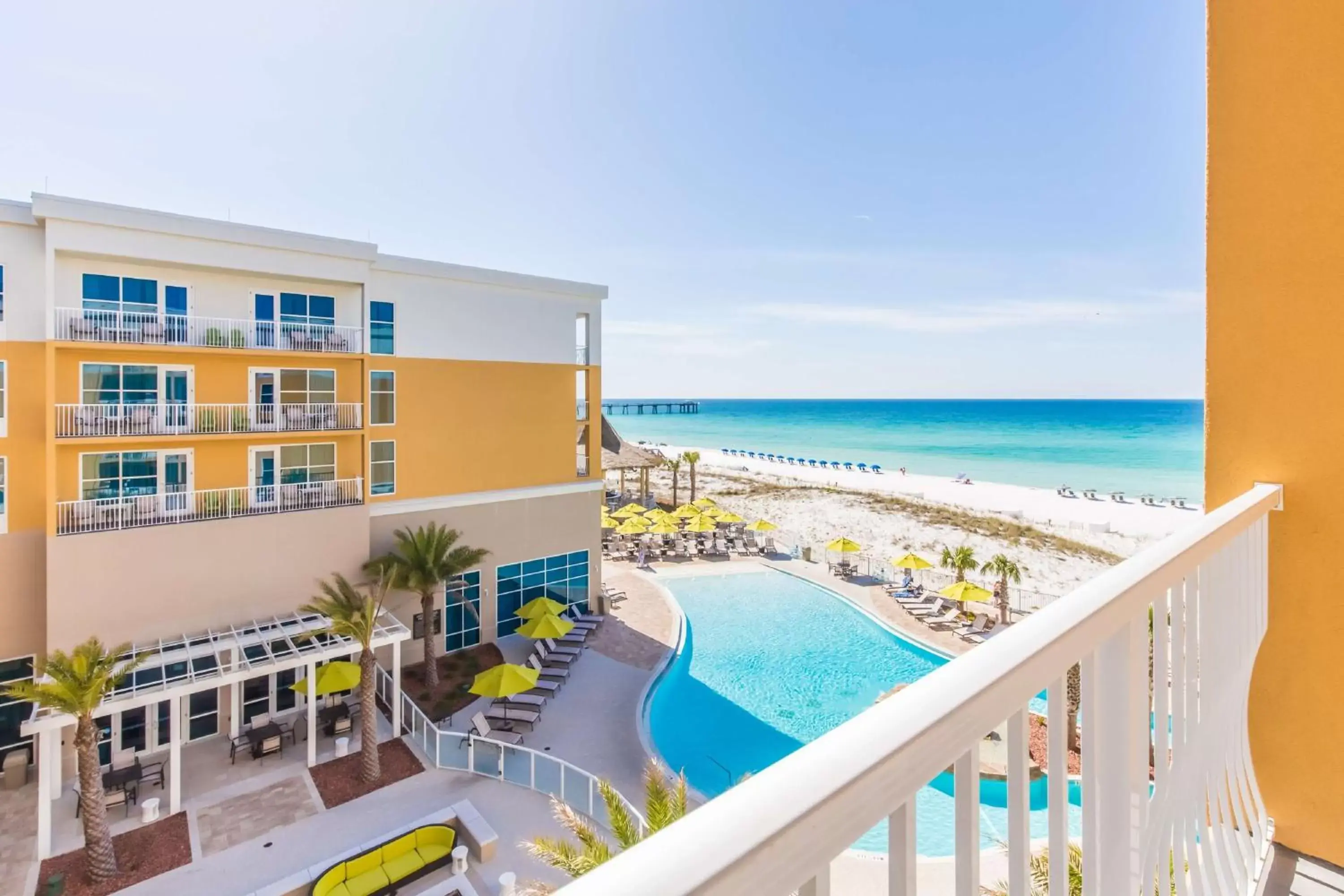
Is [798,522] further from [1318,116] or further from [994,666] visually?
[994,666]

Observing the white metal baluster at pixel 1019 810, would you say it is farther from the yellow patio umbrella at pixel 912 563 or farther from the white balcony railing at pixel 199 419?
the yellow patio umbrella at pixel 912 563

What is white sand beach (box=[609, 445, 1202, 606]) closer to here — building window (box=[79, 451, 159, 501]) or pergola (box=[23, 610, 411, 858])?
pergola (box=[23, 610, 411, 858])

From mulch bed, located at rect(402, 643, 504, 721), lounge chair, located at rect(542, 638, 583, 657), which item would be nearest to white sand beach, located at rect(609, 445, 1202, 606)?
lounge chair, located at rect(542, 638, 583, 657)

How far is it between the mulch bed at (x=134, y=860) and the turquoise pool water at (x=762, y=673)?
7365 millimetres

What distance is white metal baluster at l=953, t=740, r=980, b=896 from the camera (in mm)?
824

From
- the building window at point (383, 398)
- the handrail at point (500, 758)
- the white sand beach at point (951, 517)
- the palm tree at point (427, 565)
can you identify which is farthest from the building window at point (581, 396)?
the white sand beach at point (951, 517)

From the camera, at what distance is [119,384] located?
39.1 feet

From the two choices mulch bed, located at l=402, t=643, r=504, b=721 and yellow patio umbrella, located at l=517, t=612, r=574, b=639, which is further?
yellow patio umbrella, located at l=517, t=612, r=574, b=639

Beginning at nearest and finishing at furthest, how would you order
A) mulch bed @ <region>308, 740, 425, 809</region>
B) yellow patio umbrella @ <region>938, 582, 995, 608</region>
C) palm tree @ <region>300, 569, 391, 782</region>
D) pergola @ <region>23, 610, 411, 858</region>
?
pergola @ <region>23, 610, 411, 858</region> < mulch bed @ <region>308, 740, 425, 809</region> < palm tree @ <region>300, 569, 391, 782</region> < yellow patio umbrella @ <region>938, 582, 995, 608</region>

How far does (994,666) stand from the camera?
2.86 ft

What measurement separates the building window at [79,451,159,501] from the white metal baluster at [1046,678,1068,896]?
1533 cm

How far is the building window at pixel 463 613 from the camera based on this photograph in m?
15.8

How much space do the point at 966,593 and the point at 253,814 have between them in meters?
15.6

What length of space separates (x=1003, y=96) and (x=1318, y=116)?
20.4m
